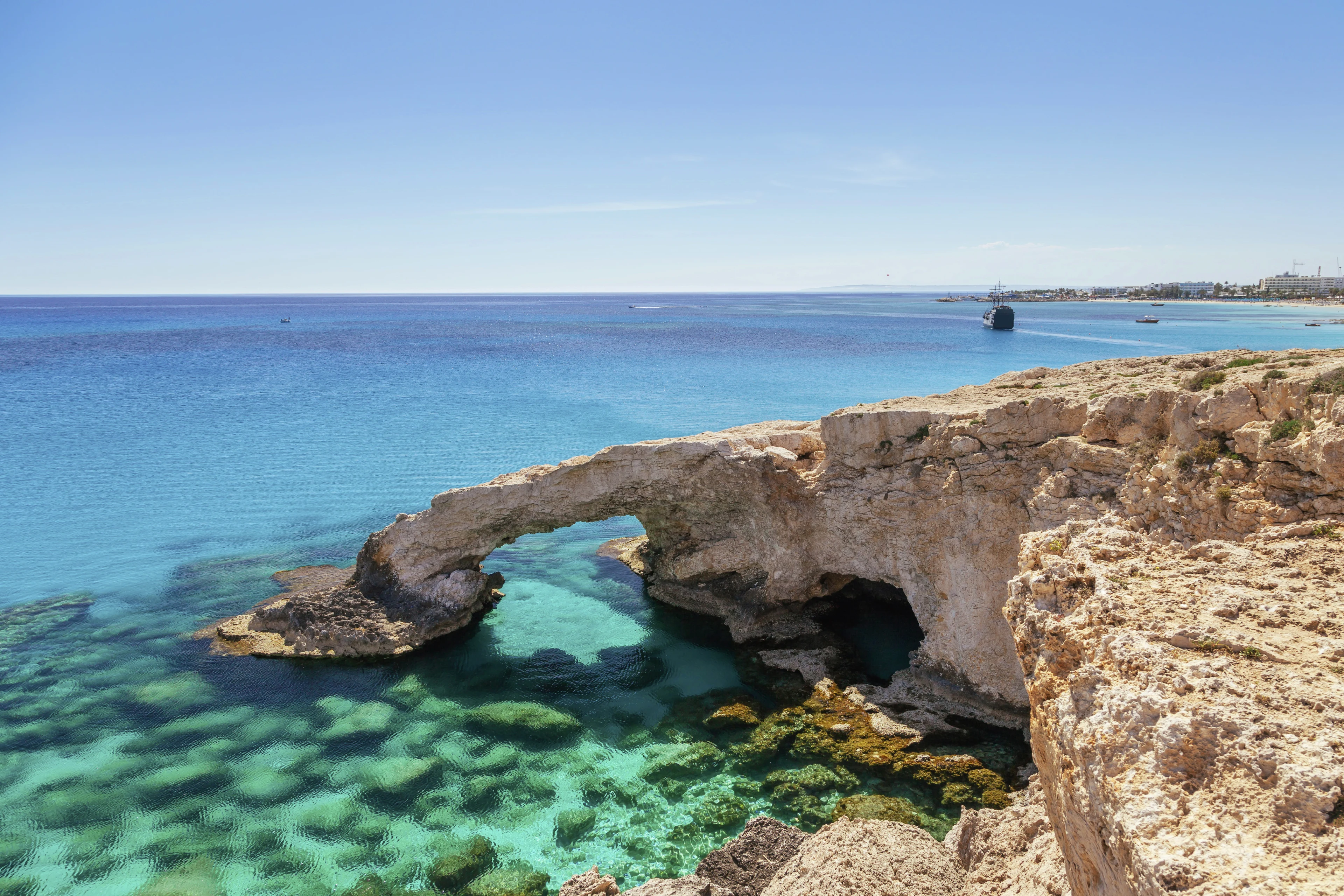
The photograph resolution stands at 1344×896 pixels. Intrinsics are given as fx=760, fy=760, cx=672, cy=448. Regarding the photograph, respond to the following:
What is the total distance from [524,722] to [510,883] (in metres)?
4.67

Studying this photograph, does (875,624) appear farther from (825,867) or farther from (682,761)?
(825,867)

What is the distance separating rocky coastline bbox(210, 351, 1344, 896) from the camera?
5883mm

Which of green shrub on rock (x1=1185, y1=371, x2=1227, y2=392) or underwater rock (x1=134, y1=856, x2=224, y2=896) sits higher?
green shrub on rock (x1=1185, y1=371, x2=1227, y2=392)

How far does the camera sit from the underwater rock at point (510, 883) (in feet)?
39.6

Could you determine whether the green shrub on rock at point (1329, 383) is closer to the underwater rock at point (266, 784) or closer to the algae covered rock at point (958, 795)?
the algae covered rock at point (958, 795)

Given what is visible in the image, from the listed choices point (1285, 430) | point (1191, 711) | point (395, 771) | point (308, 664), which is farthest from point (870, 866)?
point (308, 664)

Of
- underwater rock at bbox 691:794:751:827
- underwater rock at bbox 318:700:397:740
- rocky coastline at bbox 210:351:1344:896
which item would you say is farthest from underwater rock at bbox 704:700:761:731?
underwater rock at bbox 318:700:397:740

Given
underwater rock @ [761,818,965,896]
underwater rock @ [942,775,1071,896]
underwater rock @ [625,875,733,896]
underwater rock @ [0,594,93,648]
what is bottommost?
underwater rock @ [0,594,93,648]

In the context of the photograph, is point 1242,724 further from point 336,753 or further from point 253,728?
point 253,728

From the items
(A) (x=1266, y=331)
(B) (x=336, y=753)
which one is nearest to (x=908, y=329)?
(A) (x=1266, y=331)

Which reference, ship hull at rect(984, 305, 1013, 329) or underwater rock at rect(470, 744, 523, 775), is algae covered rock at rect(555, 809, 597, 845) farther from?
ship hull at rect(984, 305, 1013, 329)

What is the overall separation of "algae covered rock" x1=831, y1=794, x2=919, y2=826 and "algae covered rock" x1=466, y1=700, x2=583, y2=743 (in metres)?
5.90

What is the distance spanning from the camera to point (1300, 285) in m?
180

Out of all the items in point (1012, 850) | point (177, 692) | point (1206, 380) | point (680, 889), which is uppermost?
point (1206, 380)
